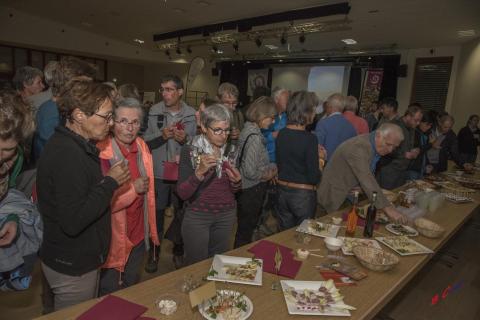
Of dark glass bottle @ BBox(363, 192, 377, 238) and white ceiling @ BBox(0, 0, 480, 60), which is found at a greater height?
white ceiling @ BBox(0, 0, 480, 60)

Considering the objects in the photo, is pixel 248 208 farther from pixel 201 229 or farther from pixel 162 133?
pixel 162 133

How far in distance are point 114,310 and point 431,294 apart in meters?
2.84

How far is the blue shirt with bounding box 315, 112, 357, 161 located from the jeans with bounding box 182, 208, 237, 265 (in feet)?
6.06

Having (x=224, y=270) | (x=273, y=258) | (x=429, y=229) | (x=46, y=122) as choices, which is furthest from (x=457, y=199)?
(x=46, y=122)

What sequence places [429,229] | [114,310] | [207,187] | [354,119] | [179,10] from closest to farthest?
[114,310] → [207,187] → [429,229] → [354,119] → [179,10]

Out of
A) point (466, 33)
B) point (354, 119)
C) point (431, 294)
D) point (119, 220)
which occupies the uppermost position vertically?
point (466, 33)

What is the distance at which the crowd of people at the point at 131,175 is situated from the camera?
1286mm

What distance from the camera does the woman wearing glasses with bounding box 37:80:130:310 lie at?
4.09 feet

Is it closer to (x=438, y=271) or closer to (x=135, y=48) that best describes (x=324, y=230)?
(x=438, y=271)

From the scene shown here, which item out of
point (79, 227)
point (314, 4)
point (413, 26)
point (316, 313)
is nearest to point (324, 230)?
point (316, 313)

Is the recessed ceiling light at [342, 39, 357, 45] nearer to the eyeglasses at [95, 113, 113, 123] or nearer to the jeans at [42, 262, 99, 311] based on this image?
the eyeglasses at [95, 113, 113, 123]

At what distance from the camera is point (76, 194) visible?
1.25 metres

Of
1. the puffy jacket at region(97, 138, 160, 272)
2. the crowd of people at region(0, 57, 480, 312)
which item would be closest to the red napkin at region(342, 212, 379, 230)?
the crowd of people at region(0, 57, 480, 312)

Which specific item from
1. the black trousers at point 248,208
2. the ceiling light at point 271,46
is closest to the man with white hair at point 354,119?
the black trousers at point 248,208
